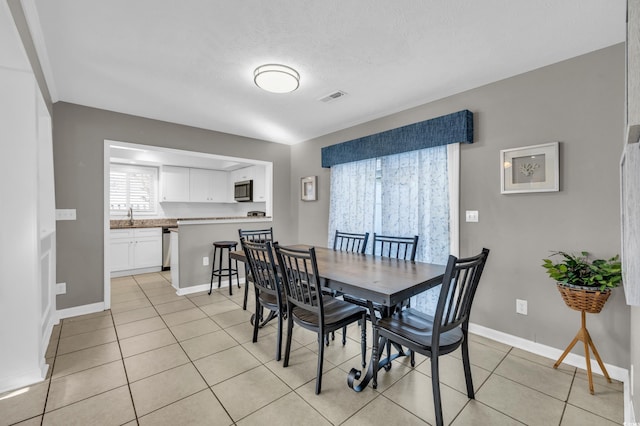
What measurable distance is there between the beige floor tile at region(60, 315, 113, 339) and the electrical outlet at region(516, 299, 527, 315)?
396 centimetres

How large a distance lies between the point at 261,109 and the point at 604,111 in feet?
10.4

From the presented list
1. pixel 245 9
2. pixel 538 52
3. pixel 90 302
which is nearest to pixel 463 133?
pixel 538 52

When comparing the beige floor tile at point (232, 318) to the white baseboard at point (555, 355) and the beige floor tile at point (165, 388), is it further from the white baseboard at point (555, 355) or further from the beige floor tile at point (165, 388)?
the white baseboard at point (555, 355)

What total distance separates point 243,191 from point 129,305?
307 cm

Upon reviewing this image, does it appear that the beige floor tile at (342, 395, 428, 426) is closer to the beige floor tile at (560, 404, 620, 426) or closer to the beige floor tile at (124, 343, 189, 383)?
the beige floor tile at (560, 404, 620, 426)

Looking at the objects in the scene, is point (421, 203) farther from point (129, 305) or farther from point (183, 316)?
point (129, 305)

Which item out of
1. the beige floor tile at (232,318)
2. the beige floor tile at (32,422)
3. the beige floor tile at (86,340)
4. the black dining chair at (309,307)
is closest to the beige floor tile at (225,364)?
the black dining chair at (309,307)

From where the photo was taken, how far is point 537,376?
2.07m

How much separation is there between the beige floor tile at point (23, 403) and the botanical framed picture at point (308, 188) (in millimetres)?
3558

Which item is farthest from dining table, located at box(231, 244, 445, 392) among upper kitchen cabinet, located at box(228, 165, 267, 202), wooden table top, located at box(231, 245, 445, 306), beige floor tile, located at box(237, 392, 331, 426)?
upper kitchen cabinet, located at box(228, 165, 267, 202)

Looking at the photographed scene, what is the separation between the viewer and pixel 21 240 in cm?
194

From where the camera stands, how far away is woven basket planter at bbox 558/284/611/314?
1.84 meters

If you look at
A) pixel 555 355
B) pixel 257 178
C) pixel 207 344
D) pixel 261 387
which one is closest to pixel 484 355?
pixel 555 355

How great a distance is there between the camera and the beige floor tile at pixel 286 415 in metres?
1.61
